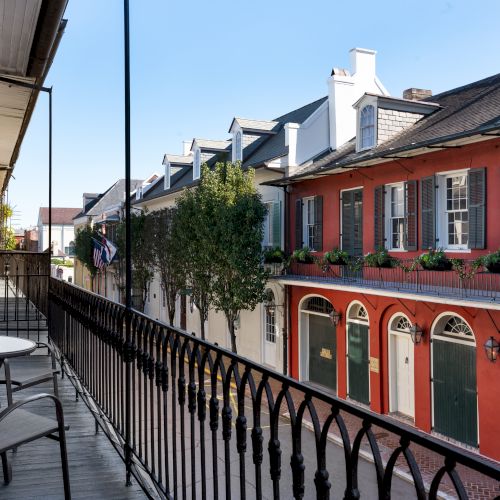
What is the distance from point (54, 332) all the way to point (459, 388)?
9.93 metres

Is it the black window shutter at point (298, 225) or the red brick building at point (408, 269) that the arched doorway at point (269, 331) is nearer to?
the red brick building at point (408, 269)

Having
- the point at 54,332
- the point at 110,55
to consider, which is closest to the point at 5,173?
the point at 54,332

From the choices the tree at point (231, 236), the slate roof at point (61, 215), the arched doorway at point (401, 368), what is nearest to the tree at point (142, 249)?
the tree at point (231, 236)

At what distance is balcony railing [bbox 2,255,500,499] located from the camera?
1.33 m

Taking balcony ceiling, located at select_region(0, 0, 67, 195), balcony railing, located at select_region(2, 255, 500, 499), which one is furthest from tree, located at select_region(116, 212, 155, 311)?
balcony ceiling, located at select_region(0, 0, 67, 195)

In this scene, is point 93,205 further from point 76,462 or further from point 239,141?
point 76,462

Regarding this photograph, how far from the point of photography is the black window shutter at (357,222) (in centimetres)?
1688

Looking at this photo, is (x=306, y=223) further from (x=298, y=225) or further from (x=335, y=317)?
(x=335, y=317)

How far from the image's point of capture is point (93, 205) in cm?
Result: 4856

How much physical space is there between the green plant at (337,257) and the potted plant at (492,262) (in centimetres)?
520

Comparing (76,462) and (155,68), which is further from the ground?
(155,68)

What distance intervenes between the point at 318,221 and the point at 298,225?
1120 mm

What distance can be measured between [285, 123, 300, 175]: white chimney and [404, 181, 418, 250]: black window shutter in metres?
5.70

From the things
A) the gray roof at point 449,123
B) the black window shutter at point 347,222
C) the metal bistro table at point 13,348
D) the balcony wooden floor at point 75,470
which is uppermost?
the gray roof at point 449,123
